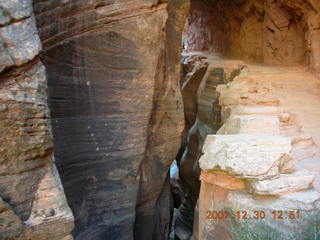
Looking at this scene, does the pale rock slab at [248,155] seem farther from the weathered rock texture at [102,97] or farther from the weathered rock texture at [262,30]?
the weathered rock texture at [262,30]

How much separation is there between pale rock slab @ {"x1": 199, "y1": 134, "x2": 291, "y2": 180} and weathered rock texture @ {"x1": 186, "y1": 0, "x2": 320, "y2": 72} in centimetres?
425

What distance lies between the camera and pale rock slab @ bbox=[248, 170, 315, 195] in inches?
135

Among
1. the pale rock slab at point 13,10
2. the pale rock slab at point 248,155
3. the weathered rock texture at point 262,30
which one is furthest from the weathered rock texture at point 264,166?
the pale rock slab at point 13,10

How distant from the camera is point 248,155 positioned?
147 inches

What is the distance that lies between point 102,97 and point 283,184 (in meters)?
2.55

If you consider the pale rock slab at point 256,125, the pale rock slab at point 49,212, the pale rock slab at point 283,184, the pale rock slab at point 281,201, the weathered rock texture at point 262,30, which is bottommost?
the pale rock slab at point 281,201

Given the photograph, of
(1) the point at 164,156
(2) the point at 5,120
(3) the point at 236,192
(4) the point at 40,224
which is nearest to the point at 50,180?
(4) the point at 40,224

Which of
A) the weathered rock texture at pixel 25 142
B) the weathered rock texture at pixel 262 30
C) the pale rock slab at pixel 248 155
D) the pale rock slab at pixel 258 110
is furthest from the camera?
the weathered rock texture at pixel 262 30

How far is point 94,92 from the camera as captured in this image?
404cm

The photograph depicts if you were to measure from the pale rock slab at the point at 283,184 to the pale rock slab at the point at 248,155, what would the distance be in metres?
0.09

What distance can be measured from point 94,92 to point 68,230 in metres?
2.05

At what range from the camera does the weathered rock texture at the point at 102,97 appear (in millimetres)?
3672

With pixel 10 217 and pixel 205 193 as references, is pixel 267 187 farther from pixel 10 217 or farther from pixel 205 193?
pixel 10 217

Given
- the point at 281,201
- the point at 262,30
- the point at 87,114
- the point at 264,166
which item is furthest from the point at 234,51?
the point at 281,201
